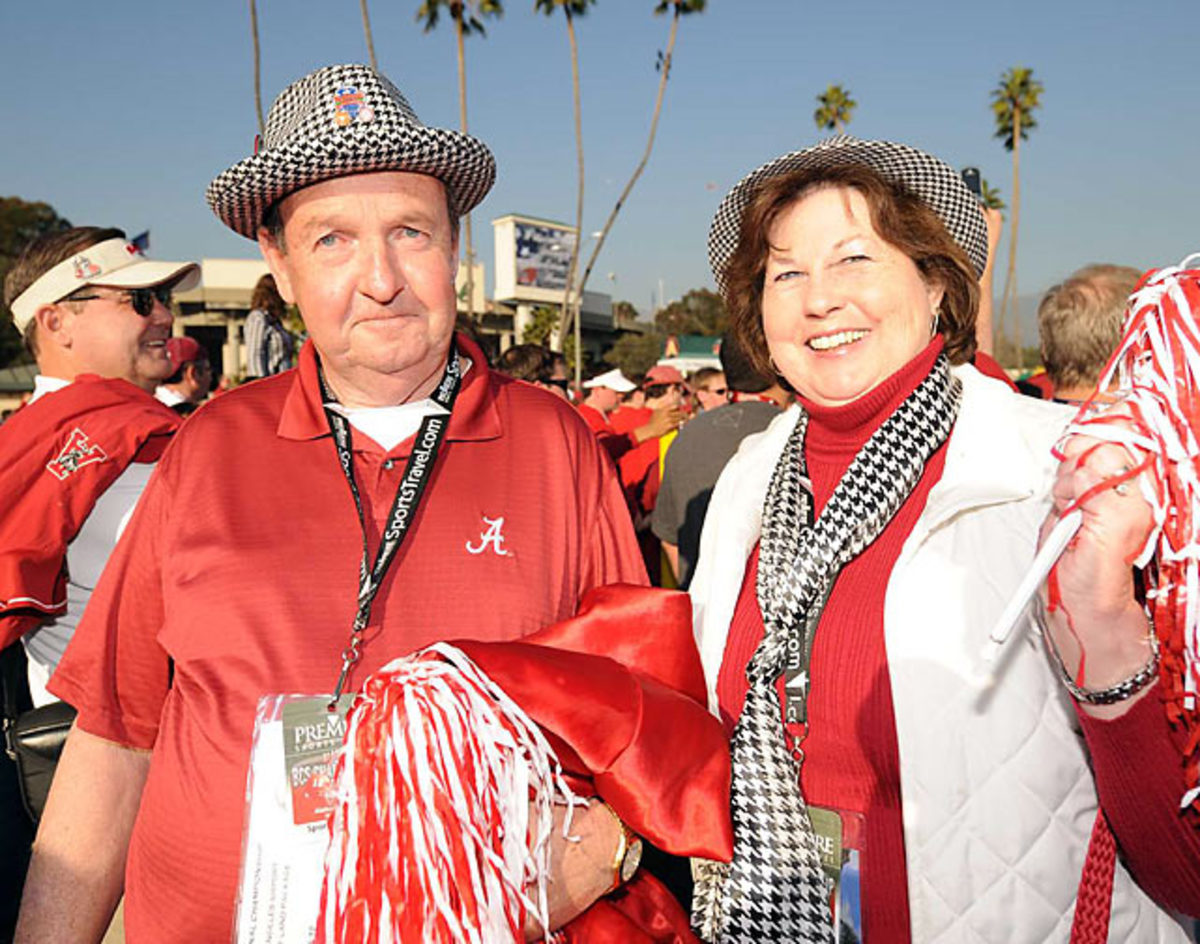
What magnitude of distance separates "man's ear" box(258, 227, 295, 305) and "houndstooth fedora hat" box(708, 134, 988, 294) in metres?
1.26

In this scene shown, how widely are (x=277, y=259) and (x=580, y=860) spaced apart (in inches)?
58.9

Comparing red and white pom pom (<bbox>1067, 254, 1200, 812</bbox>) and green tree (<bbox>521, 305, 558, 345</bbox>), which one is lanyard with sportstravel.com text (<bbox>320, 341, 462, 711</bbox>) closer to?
red and white pom pom (<bbox>1067, 254, 1200, 812</bbox>)

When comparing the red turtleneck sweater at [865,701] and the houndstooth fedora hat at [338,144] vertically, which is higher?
the houndstooth fedora hat at [338,144]

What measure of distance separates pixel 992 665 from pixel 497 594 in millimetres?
969

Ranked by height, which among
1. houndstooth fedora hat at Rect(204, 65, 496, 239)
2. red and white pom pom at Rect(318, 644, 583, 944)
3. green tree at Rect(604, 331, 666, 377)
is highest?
houndstooth fedora hat at Rect(204, 65, 496, 239)

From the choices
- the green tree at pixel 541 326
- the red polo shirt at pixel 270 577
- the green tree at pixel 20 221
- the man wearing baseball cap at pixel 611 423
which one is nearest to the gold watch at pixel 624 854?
the red polo shirt at pixel 270 577

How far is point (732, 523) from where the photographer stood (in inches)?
96.8

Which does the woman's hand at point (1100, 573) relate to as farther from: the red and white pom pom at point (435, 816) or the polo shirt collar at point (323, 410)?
the polo shirt collar at point (323, 410)

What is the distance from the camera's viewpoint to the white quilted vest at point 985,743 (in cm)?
180

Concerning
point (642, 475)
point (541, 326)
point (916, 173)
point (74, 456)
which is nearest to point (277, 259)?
point (74, 456)

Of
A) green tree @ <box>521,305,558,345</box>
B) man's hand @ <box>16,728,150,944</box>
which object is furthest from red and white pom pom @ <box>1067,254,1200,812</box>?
green tree @ <box>521,305,558,345</box>

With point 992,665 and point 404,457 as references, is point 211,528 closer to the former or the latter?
point 404,457

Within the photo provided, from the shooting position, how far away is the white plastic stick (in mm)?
1245

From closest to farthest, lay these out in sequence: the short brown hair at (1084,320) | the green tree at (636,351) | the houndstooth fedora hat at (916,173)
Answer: the houndstooth fedora hat at (916,173)
the short brown hair at (1084,320)
the green tree at (636,351)
